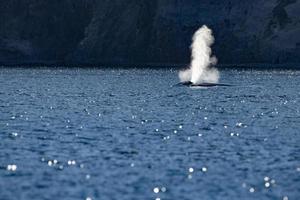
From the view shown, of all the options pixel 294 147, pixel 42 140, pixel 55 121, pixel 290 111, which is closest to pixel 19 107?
pixel 55 121

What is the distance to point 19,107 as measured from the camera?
127562 millimetres

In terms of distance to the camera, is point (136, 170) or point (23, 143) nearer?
point (136, 170)

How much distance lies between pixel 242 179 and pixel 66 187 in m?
11.9

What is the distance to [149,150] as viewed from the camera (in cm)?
7425

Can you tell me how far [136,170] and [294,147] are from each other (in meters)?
18.6

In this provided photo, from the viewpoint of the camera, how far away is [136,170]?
63375 millimetres

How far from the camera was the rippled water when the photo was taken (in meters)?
56.3

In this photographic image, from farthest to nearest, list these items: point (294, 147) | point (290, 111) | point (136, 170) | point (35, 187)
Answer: point (290, 111) → point (294, 147) → point (136, 170) → point (35, 187)

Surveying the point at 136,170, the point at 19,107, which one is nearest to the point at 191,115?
the point at 19,107

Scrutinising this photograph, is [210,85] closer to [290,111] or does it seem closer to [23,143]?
[290,111]

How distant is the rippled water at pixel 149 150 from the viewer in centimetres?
5634

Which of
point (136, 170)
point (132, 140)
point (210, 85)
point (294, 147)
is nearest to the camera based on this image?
point (136, 170)

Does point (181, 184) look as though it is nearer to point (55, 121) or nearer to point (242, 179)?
point (242, 179)

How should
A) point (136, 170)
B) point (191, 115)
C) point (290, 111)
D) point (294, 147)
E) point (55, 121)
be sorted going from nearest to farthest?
1. point (136, 170)
2. point (294, 147)
3. point (55, 121)
4. point (191, 115)
5. point (290, 111)
